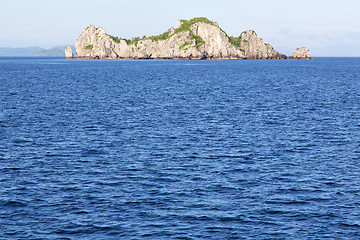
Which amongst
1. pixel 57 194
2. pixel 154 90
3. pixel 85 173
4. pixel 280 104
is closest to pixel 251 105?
pixel 280 104

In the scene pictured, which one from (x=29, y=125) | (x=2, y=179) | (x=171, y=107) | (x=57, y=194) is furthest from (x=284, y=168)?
(x=171, y=107)

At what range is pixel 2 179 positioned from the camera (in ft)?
117

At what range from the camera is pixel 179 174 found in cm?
3769

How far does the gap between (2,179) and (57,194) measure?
21.5 ft

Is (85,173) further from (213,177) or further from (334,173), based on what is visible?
(334,173)

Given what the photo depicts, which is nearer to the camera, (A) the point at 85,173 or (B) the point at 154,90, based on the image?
(A) the point at 85,173

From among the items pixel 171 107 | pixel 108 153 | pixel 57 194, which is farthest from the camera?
pixel 171 107

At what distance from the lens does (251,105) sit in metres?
82.4

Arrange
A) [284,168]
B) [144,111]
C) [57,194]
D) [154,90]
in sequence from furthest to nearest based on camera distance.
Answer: [154,90], [144,111], [284,168], [57,194]

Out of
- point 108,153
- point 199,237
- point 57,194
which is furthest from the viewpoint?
point 108,153

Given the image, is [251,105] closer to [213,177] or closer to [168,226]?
[213,177]

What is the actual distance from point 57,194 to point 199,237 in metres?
12.5

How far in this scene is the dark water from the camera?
27.2 m

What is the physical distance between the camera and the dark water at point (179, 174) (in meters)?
27.2
